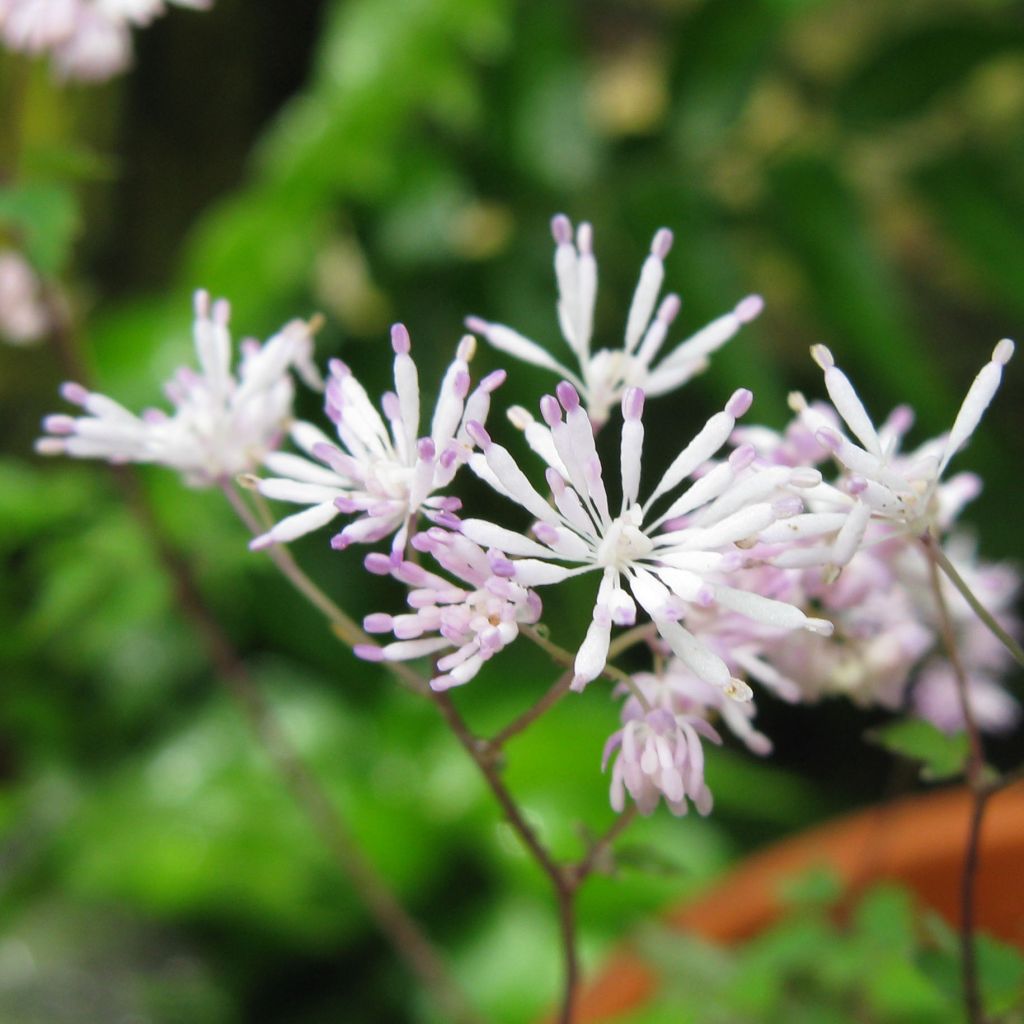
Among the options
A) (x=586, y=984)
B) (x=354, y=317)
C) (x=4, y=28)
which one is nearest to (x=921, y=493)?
(x=4, y=28)

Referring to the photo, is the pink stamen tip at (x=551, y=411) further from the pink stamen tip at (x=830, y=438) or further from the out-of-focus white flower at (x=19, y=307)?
the out-of-focus white flower at (x=19, y=307)

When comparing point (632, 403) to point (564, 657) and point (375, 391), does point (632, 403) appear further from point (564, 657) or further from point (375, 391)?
point (375, 391)

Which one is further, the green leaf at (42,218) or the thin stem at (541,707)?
the green leaf at (42,218)

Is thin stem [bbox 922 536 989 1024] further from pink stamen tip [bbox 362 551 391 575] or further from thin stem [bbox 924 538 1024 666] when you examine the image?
pink stamen tip [bbox 362 551 391 575]

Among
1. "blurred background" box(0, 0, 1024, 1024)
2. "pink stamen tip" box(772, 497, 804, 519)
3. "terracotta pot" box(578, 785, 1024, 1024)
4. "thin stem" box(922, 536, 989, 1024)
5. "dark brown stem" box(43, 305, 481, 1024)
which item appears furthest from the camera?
"blurred background" box(0, 0, 1024, 1024)

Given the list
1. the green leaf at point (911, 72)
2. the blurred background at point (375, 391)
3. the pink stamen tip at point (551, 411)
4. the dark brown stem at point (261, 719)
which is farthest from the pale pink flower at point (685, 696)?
the green leaf at point (911, 72)

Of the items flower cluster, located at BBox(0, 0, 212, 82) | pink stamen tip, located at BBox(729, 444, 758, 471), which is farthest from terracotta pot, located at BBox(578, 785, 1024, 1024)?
flower cluster, located at BBox(0, 0, 212, 82)

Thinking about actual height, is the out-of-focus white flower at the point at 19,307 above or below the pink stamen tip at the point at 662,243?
above
